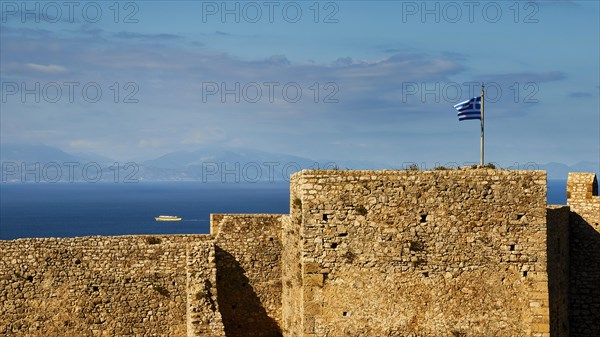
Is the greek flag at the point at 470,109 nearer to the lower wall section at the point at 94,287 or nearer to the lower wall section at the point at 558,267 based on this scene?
the lower wall section at the point at 558,267

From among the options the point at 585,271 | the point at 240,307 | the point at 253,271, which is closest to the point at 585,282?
the point at 585,271

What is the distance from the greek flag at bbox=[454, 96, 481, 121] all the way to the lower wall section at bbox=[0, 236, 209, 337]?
8.82m

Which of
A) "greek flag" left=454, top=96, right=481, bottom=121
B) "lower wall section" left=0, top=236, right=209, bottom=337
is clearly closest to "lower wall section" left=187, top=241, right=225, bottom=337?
"lower wall section" left=0, top=236, right=209, bottom=337

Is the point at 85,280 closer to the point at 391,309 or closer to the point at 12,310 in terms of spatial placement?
the point at 12,310

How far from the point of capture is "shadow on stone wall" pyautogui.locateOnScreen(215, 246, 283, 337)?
84.9 feet

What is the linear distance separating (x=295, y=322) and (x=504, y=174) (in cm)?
656

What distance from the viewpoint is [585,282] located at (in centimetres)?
2547

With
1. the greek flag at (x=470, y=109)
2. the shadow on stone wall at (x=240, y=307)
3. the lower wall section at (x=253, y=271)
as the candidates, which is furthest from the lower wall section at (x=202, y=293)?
the greek flag at (x=470, y=109)

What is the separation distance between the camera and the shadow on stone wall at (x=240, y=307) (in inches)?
1019

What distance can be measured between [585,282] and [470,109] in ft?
21.5

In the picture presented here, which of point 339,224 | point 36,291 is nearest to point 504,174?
point 339,224

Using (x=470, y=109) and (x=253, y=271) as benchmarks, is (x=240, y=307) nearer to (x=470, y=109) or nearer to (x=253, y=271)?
(x=253, y=271)

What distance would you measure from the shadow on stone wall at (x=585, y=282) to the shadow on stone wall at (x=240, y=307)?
8.62m

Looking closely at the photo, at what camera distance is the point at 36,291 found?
81.7 ft
